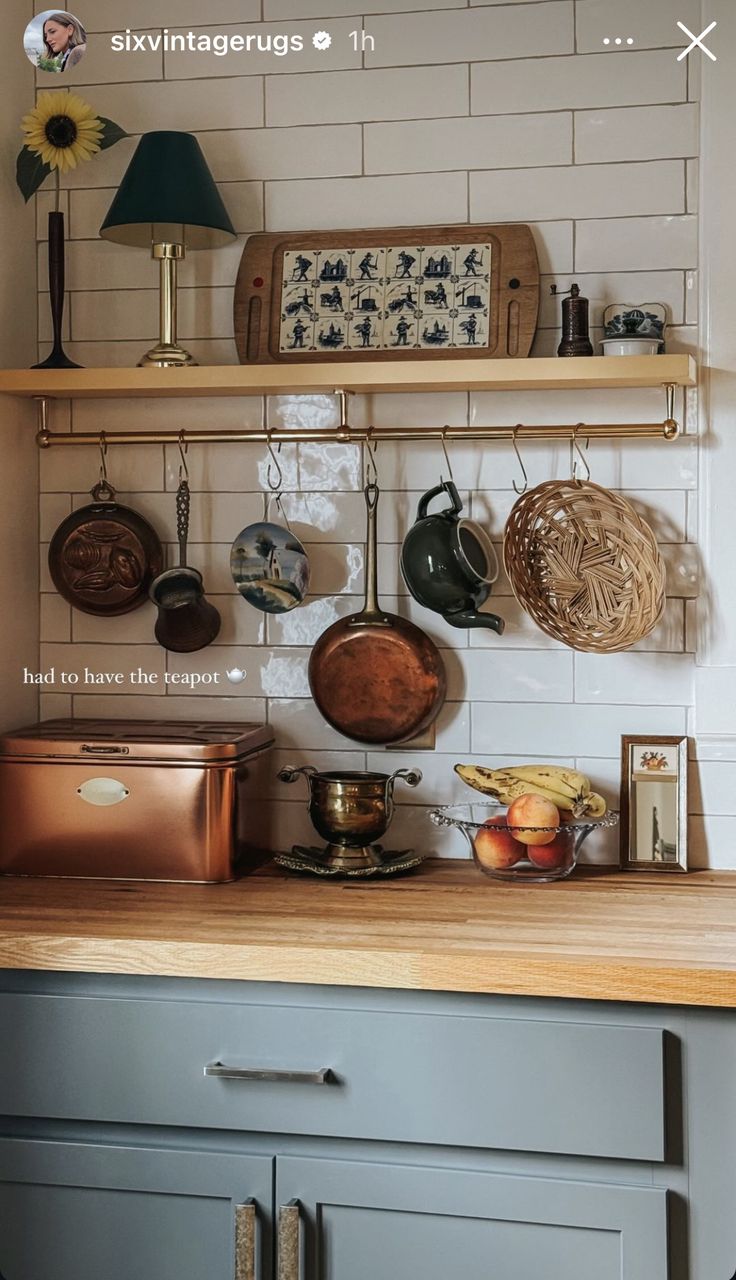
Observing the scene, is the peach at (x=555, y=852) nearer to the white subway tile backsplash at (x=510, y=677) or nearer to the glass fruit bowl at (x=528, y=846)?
the glass fruit bowl at (x=528, y=846)

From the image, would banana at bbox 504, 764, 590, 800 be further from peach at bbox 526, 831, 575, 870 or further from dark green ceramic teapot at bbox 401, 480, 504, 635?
dark green ceramic teapot at bbox 401, 480, 504, 635

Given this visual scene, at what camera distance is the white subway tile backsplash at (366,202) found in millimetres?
2236

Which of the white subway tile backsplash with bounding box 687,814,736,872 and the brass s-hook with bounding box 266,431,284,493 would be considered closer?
the white subway tile backsplash with bounding box 687,814,736,872

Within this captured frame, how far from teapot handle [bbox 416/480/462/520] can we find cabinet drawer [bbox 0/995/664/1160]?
85 centimetres

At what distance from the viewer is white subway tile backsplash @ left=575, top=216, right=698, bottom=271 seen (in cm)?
216

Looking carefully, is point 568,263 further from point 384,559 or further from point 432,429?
point 384,559

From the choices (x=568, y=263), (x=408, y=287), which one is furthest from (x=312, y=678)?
(x=568, y=263)

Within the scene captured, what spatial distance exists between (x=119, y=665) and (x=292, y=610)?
0.34 meters

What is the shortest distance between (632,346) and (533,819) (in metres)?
0.76

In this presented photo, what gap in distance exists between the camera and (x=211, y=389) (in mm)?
2199

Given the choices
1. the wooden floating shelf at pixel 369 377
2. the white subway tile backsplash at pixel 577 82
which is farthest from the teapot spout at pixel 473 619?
the white subway tile backsplash at pixel 577 82

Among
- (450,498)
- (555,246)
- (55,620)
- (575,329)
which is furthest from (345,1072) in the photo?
(555,246)

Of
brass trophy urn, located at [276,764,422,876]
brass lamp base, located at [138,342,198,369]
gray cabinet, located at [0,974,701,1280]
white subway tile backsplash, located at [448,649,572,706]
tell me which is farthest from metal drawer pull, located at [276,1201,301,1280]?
brass lamp base, located at [138,342,198,369]

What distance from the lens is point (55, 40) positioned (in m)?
2.21
